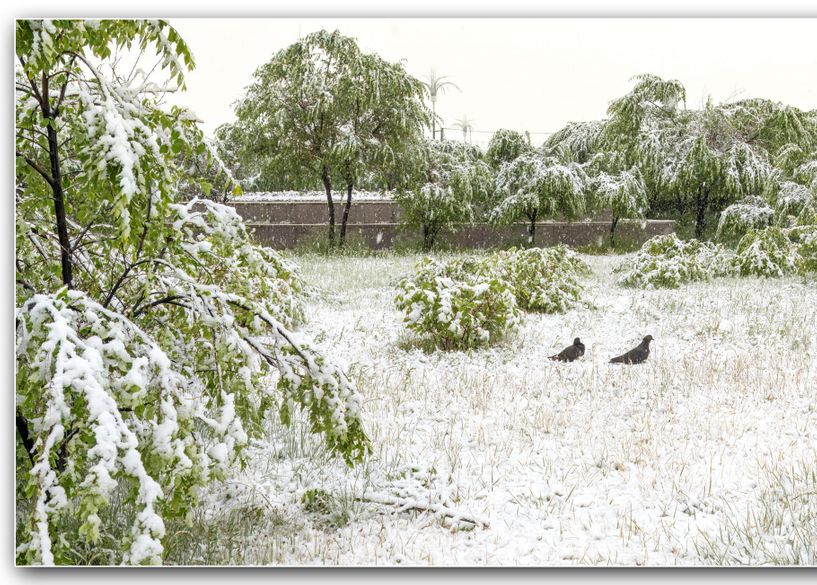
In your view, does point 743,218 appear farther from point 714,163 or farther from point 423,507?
point 423,507

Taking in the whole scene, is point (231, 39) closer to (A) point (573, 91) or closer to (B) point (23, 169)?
(B) point (23, 169)

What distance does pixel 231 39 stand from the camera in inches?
133

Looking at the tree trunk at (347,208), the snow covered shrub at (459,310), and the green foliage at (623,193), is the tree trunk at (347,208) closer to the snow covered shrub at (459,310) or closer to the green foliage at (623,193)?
the snow covered shrub at (459,310)

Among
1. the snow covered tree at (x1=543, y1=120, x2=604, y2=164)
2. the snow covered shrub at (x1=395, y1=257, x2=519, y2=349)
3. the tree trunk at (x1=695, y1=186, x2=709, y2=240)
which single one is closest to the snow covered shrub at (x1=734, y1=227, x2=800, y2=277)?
the tree trunk at (x1=695, y1=186, x2=709, y2=240)

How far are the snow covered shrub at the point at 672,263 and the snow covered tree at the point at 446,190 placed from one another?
107 inches

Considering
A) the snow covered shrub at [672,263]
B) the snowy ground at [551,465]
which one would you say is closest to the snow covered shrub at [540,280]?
the snowy ground at [551,465]

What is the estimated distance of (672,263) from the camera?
7887mm

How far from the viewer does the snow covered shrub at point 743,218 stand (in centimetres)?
760

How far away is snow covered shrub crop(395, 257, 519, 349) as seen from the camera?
17.1 ft

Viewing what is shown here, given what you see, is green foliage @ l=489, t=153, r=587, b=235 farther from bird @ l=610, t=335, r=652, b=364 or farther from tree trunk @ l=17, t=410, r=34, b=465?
tree trunk @ l=17, t=410, r=34, b=465

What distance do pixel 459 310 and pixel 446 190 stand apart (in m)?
5.18

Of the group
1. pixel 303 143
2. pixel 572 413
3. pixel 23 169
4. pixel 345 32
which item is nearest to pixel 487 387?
pixel 572 413

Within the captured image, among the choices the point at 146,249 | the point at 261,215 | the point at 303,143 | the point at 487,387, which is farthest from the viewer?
the point at 303,143

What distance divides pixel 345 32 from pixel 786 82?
2.74 m
